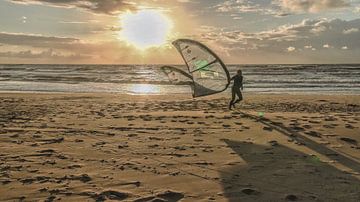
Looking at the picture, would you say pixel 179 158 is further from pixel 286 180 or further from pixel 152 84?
pixel 152 84

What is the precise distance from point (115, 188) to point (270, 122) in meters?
7.70

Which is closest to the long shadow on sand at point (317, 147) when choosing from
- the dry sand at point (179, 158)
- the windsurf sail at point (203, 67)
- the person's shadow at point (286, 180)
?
the dry sand at point (179, 158)

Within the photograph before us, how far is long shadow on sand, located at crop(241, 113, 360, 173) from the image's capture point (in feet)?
25.9

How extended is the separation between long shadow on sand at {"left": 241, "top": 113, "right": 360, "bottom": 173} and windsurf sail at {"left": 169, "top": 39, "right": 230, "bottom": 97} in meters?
3.79

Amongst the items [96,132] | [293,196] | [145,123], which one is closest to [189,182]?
[293,196]

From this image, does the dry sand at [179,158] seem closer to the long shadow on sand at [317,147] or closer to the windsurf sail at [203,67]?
the long shadow on sand at [317,147]

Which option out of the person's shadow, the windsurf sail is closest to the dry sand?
the person's shadow

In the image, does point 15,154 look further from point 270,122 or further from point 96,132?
point 270,122

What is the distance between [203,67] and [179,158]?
29.3 ft

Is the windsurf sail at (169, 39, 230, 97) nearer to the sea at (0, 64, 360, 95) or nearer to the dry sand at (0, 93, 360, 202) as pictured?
the dry sand at (0, 93, 360, 202)

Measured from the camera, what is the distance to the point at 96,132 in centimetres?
1115

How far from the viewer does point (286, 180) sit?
6.73 metres

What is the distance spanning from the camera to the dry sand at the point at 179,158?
6137 mm

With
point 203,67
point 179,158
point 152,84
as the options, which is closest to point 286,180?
point 179,158
